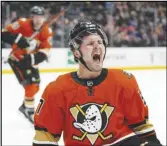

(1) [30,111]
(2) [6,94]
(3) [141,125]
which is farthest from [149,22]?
(3) [141,125]

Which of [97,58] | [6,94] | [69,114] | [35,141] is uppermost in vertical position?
[97,58]

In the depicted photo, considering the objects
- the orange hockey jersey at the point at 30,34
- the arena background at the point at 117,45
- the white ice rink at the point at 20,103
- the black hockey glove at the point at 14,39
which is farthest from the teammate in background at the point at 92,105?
the orange hockey jersey at the point at 30,34

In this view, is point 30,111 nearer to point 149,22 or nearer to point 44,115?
point 44,115

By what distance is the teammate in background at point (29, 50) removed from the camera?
3.82m

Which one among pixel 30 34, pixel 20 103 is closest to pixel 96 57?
pixel 30 34

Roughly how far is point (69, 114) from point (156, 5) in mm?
7309

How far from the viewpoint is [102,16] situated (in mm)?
7812

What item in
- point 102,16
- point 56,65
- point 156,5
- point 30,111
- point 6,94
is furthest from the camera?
point 156,5

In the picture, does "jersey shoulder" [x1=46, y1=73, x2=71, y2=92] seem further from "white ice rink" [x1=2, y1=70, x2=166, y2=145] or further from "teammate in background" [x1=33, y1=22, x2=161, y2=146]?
"white ice rink" [x1=2, y1=70, x2=166, y2=145]

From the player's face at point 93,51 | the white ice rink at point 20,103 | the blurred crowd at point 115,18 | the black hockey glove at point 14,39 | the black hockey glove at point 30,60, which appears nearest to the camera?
the player's face at point 93,51

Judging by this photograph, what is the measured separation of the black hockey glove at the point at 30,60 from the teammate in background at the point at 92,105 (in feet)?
7.50

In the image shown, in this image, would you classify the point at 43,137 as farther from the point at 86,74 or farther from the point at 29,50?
the point at 29,50

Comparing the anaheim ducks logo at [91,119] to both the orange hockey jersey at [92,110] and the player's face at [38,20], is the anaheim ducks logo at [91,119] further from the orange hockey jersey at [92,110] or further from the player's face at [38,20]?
the player's face at [38,20]

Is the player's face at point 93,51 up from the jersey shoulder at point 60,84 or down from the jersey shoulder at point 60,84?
up
